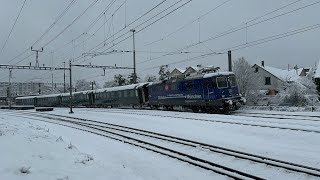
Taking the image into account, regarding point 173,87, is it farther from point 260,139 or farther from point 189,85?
point 260,139

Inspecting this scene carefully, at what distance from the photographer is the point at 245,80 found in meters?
50.5

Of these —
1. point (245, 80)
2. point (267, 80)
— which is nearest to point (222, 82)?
point (245, 80)

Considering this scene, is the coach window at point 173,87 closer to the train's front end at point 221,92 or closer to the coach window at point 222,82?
the train's front end at point 221,92

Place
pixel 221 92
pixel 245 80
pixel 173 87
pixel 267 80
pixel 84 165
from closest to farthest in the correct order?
pixel 84 165 → pixel 221 92 → pixel 173 87 → pixel 245 80 → pixel 267 80

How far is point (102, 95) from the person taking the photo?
53000 mm

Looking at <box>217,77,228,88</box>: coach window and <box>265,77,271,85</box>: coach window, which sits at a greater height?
<box>265,77,271,85</box>: coach window

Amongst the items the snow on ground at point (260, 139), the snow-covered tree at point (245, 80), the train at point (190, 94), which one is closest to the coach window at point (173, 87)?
the train at point (190, 94)

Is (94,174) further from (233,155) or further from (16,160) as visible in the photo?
(233,155)

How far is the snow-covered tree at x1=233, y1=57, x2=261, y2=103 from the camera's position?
46647 mm

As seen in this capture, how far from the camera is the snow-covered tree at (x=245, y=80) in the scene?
1836 inches

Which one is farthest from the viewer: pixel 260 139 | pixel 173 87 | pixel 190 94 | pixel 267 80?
pixel 267 80

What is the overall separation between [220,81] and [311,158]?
1706cm

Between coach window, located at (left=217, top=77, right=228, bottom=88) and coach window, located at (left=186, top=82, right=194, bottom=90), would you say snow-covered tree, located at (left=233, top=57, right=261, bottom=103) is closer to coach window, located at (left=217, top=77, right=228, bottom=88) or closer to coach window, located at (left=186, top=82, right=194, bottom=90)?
coach window, located at (left=186, top=82, right=194, bottom=90)

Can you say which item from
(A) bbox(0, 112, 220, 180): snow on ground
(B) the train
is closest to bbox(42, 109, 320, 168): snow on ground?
(A) bbox(0, 112, 220, 180): snow on ground
